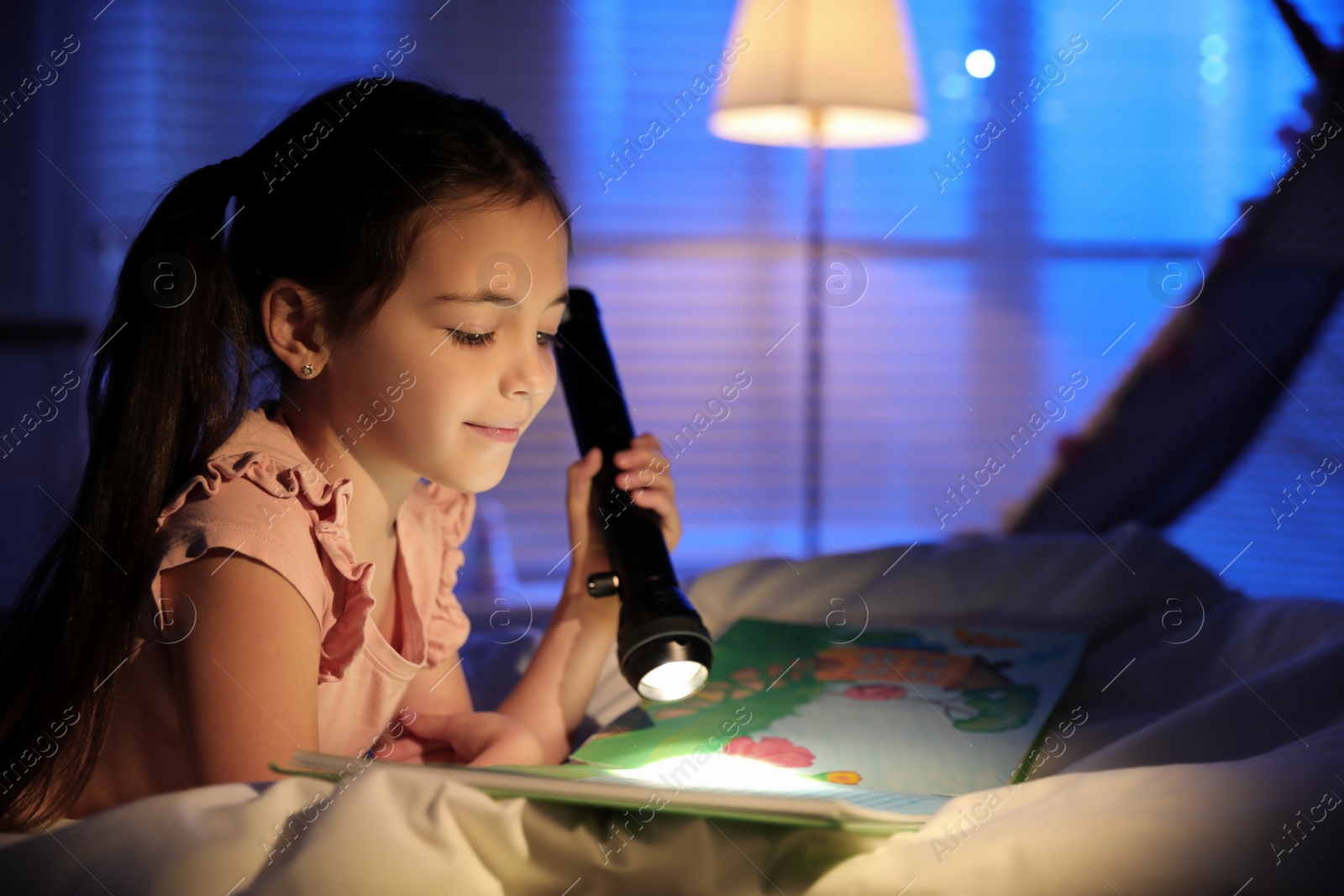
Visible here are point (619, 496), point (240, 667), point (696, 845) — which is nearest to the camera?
point (696, 845)

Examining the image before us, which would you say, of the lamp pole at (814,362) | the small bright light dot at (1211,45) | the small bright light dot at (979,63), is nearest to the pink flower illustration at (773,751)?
the lamp pole at (814,362)

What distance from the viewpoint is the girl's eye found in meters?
0.70

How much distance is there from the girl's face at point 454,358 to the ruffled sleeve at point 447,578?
0.16 meters

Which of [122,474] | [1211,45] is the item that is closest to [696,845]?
[122,474]

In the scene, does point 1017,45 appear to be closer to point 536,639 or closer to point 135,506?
point 536,639

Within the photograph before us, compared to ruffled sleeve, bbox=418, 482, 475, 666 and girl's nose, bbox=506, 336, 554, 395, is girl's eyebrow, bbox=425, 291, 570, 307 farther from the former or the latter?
ruffled sleeve, bbox=418, 482, 475, 666

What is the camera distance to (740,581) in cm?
107

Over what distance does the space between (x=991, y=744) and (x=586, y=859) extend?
35cm

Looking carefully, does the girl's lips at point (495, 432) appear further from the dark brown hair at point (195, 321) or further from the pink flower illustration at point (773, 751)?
the pink flower illustration at point (773, 751)

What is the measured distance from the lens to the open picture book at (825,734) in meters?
0.45

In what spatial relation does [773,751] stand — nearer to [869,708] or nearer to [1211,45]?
[869,708]

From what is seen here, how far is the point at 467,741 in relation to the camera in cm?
78

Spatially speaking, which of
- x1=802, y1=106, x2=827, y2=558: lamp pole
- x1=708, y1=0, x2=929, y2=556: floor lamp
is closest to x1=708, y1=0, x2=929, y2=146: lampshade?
x1=708, y1=0, x2=929, y2=556: floor lamp

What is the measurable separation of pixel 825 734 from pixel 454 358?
0.34m
